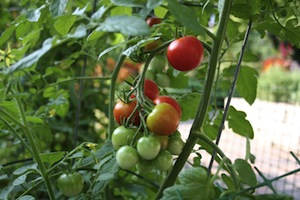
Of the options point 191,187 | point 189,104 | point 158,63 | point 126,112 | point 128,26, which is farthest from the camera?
point 189,104

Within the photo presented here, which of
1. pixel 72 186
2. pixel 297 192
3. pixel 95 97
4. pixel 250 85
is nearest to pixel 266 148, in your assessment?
pixel 297 192

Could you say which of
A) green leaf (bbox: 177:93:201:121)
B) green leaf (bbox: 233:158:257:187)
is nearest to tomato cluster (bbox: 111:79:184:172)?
green leaf (bbox: 233:158:257:187)

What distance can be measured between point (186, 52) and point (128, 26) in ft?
0.61

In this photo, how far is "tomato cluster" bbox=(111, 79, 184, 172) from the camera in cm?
61

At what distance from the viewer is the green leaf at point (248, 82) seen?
97 centimetres

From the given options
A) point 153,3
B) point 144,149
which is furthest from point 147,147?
point 153,3

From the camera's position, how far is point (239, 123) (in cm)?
93

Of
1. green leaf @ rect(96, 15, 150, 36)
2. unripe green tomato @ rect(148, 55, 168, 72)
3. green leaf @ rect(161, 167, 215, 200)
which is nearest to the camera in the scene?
green leaf @ rect(96, 15, 150, 36)

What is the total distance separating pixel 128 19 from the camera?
0.46m

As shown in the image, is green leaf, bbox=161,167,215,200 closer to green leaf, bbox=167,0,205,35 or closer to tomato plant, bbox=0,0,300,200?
tomato plant, bbox=0,0,300,200

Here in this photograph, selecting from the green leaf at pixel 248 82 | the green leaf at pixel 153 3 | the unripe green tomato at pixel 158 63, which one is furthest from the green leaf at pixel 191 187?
the green leaf at pixel 248 82

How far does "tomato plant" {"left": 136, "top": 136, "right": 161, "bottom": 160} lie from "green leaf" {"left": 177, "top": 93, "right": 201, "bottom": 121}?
35cm

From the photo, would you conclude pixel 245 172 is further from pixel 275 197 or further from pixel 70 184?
pixel 70 184

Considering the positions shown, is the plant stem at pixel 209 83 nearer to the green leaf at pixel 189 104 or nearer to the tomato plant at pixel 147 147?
the tomato plant at pixel 147 147
